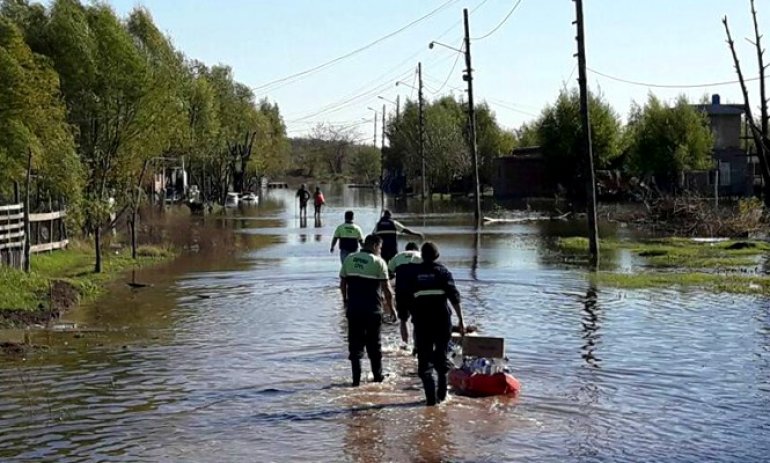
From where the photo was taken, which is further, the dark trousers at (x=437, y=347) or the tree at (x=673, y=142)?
the tree at (x=673, y=142)

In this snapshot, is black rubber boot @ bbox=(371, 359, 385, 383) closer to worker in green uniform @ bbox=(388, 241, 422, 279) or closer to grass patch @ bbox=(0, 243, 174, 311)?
worker in green uniform @ bbox=(388, 241, 422, 279)

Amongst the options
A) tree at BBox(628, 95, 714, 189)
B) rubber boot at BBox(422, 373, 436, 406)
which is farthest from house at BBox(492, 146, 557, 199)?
rubber boot at BBox(422, 373, 436, 406)

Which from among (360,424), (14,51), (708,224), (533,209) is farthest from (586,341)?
(533,209)

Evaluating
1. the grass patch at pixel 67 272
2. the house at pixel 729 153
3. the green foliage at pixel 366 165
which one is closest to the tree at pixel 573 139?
the house at pixel 729 153

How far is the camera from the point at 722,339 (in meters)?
15.2

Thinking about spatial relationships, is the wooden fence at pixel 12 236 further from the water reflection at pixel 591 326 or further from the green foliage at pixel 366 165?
the green foliage at pixel 366 165

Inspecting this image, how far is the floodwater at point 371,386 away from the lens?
9.44 metres

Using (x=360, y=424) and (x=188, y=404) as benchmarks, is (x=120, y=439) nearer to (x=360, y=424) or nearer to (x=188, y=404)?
(x=188, y=404)

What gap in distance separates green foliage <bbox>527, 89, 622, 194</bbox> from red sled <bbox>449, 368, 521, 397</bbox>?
65.4 m

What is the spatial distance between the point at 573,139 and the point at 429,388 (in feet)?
222

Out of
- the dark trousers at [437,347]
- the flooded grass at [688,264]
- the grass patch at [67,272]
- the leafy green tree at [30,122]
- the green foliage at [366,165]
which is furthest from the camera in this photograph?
the green foliage at [366,165]

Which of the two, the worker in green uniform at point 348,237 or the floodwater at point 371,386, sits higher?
the worker in green uniform at point 348,237

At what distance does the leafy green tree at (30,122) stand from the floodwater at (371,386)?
347 cm

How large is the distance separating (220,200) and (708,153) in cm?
3526
